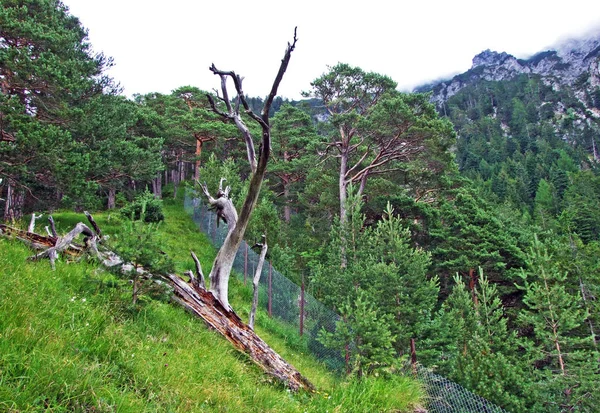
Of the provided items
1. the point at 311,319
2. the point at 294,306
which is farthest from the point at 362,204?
the point at 311,319

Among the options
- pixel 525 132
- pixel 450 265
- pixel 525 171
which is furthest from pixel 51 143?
pixel 525 132

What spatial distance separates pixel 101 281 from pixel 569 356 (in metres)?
15.9

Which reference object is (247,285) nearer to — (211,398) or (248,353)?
(248,353)

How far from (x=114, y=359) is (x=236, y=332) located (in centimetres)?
218

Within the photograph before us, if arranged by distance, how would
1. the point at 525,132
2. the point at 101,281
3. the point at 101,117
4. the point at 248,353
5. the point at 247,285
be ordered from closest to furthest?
1. the point at 101,281
2. the point at 248,353
3. the point at 247,285
4. the point at 101,117
5. the point at 525,132

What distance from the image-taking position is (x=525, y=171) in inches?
3066

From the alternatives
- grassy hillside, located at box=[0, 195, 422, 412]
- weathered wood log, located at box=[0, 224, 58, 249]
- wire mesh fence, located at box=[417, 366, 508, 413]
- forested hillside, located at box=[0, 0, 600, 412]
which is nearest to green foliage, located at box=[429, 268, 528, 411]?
forested hillside, located at box=[0, 0, 600, 412]

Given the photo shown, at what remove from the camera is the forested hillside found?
11.8m

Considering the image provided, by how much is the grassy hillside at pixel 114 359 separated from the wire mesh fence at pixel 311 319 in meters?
1.38

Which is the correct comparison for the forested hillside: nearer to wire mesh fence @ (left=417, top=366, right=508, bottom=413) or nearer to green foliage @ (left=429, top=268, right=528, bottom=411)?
green foliage @ (left=429, top=268, right=528, bottom=411)

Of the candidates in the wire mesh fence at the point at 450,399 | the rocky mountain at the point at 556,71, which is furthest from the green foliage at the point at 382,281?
the rocky mountain at the point at 556,71

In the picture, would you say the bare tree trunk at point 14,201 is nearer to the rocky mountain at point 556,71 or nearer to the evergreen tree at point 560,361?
the evergreen tree at point 560,361

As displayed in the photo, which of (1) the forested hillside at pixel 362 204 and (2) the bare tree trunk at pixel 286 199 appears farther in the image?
(2) the bare tree trunk at pixel 286 199

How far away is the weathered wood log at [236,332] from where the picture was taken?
495cm
